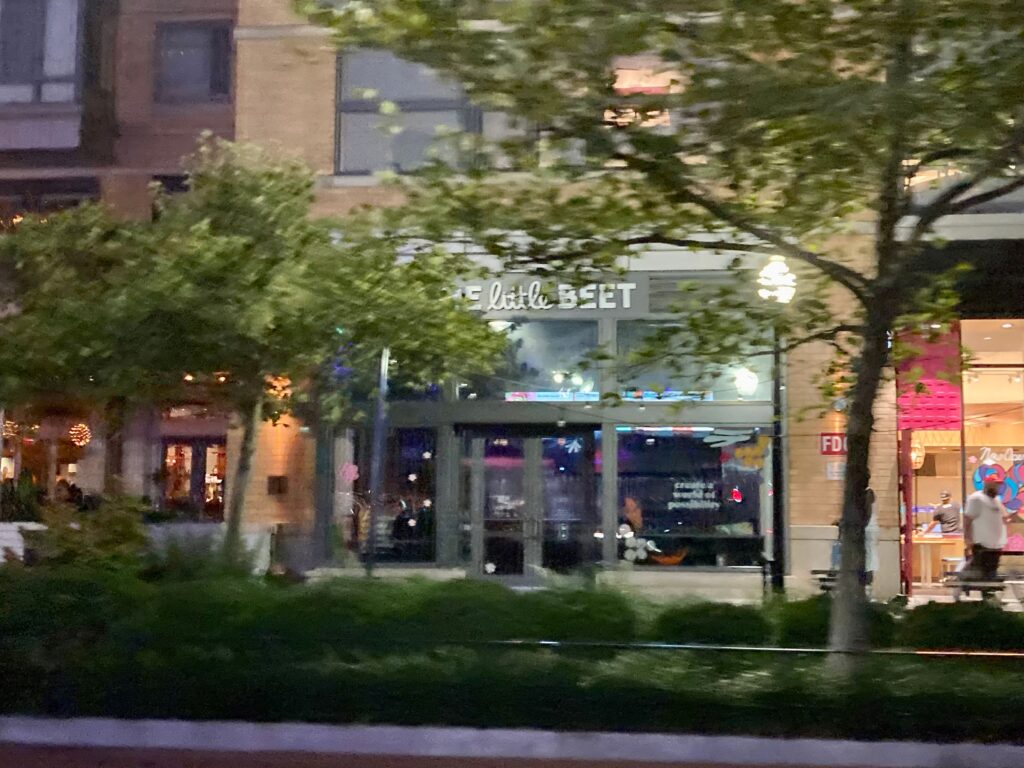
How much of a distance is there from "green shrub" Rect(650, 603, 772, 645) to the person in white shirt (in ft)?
20.6

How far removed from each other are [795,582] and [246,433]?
8.02 meters

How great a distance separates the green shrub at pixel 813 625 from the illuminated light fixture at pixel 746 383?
760 centimetres

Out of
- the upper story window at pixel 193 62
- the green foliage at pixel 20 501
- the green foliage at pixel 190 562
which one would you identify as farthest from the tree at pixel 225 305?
the green foliage at pixel 20 501

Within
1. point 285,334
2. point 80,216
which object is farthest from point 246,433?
point 80,216

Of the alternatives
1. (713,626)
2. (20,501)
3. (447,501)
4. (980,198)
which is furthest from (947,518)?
(20,501)

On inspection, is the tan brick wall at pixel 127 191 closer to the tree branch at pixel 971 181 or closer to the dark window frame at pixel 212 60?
the dark window frame at pixel 212 60

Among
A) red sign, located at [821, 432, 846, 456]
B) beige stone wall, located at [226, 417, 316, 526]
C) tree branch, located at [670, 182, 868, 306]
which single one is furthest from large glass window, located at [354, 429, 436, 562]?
tree branch, located at [670, 182, 868, 306]

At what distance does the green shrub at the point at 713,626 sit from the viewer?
8070mm

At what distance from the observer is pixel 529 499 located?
16.6 m

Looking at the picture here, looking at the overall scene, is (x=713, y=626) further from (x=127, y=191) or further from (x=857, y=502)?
(x=127, y=191)

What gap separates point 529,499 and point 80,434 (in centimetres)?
867

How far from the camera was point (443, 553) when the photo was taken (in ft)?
54.1

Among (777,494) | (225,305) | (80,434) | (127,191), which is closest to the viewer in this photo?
(225,305)

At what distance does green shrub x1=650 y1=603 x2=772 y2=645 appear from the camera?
26.5ft
